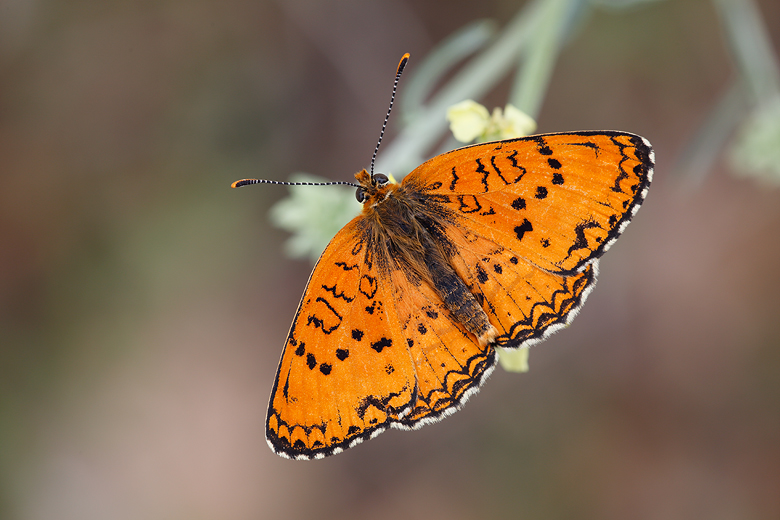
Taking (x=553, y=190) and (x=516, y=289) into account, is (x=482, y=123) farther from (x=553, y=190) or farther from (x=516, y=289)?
(x=516, y=289)

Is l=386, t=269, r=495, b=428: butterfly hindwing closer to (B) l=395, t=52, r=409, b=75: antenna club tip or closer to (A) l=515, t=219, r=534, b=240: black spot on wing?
(A) l=515, t=219, r=534, b=240: black spot on wing

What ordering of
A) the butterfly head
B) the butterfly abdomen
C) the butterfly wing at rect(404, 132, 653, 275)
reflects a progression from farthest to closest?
the butterfly head < the butterfly abdomen < the butterfly wing at rect(404, 132, 653, 275)

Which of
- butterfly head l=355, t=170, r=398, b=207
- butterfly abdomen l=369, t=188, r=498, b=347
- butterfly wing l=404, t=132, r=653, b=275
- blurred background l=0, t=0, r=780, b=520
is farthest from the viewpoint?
blurred background l=0, t=0, r=780, b=520

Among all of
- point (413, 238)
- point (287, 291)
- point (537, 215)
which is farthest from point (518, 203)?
point (287, 291)

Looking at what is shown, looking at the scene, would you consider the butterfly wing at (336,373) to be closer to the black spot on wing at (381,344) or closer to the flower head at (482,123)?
the black spot on wing at (381,344)

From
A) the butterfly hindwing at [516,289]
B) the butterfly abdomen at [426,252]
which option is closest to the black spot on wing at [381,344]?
the butterfly abdomen at [426,252]

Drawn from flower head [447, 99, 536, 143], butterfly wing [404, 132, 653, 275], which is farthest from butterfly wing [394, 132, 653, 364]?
flower head [447, 99, 536, 143]
